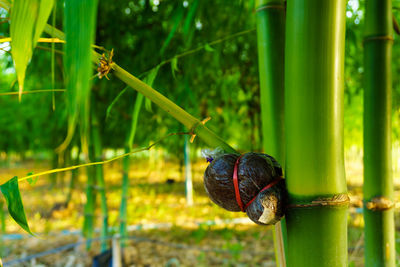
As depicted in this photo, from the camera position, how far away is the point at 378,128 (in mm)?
578

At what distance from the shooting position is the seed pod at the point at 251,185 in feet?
1.17

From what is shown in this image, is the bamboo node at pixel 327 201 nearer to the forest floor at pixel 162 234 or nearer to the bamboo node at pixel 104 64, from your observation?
the bamboo node at pixel 104 64

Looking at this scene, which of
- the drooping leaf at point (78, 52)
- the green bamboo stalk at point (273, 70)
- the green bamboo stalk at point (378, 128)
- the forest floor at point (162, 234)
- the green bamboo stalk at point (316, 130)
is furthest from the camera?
the forest floor at point (162, 234)

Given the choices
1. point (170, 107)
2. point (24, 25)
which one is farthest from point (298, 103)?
point (24, 25)

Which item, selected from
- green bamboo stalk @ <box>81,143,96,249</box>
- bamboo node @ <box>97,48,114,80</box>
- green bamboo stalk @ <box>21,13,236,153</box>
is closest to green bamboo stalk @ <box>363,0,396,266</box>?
green bamboo stalk @ <box>21,13,236,153</box>

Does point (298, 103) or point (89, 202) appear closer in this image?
point (298, 103)

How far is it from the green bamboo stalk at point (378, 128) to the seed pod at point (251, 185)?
284mm

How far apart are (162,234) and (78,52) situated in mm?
2773

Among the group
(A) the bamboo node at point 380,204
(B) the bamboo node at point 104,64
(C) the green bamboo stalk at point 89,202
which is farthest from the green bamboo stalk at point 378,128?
(C) the green bamboo stalk at point 89,202

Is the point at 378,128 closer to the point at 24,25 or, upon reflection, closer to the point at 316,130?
the point at 316,130

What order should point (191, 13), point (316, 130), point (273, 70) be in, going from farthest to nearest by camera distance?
point (191, 13), point (273, 70), point (316, 130)

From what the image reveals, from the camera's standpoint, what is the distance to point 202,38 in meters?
1.69

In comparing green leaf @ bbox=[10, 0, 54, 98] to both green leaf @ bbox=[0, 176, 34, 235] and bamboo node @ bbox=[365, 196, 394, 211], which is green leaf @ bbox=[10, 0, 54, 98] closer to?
green leaf @ bbox=[0, 176, 34, 235]

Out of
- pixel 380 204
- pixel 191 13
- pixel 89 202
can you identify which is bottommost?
pixel 89 202
